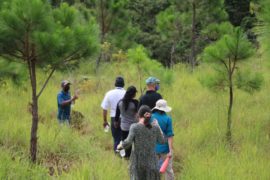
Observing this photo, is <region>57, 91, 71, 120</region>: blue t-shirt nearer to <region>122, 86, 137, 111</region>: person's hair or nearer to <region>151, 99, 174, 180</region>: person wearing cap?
<region>122, 86, 137, 111</region>: person's hair

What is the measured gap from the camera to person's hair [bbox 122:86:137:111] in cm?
705

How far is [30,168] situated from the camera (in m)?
6.59

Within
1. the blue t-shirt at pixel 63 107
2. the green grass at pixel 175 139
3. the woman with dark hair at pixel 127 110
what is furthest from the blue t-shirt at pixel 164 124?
the blue t-shirt at pixel 63 107

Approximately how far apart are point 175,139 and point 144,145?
3518 mm

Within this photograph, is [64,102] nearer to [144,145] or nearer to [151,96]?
[151,96]

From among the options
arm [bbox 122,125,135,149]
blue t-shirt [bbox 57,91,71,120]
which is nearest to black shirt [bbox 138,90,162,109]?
arm [bbox 122,125,135,149]

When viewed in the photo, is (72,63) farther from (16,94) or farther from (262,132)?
(16,94)

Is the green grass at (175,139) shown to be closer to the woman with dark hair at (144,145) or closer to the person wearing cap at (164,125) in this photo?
the person wearing cap at (164,125)

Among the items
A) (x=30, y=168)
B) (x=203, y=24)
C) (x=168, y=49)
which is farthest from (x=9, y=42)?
(x=168, y=49)

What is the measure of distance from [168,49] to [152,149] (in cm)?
1629

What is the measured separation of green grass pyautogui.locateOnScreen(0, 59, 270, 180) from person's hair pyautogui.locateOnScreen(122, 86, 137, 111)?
37.2 inches

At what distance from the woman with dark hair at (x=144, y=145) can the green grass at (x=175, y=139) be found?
3.20ft

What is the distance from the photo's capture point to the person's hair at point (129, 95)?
23.1 feet

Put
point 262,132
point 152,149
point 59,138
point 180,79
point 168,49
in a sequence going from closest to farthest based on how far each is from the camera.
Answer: point 152,149, point 59,138, point 262,132, point 180,79, point 168,49
